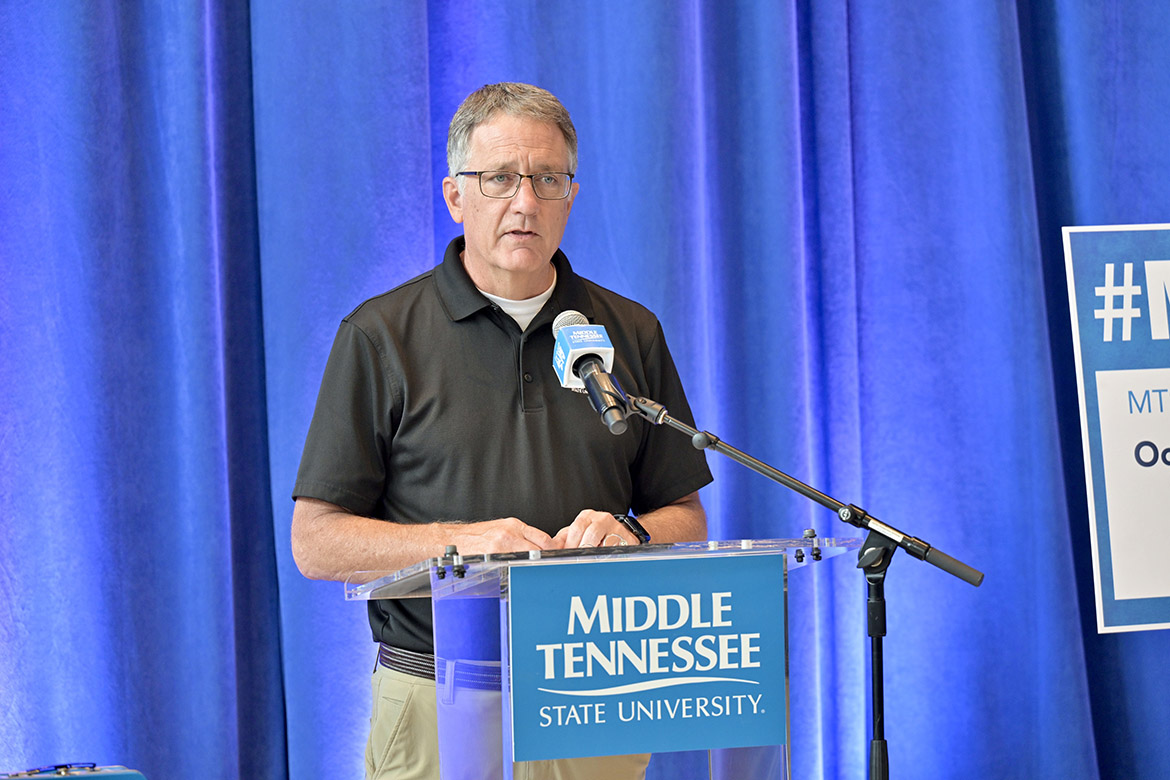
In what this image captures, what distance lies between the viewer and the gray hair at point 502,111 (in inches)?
76.9

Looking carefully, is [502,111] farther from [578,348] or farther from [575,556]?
[575,556]

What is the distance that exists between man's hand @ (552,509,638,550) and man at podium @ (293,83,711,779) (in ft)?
0.80

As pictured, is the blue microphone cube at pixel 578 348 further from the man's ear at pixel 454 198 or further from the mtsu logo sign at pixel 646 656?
the man's ear at pixel 454 198

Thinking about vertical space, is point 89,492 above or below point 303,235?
below

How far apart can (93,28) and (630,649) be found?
192cm

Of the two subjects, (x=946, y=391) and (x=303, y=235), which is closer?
(x=303, y=235)

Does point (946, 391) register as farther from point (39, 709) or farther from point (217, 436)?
point (39, 709)

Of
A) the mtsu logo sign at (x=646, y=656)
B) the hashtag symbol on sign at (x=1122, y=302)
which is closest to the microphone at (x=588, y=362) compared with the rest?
the mtsu logo sign at (x=646, y=656)

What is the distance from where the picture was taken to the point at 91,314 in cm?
241

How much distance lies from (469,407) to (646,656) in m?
0.71

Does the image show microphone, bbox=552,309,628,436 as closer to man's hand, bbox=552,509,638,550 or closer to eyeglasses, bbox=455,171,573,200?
man's hand, bbox=552,509,638,550

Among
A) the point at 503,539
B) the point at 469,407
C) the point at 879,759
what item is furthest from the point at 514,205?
the point at 879,759

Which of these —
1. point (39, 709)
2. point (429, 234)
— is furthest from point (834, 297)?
point (39, 709)

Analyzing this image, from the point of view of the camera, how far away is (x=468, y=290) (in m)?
1.99
